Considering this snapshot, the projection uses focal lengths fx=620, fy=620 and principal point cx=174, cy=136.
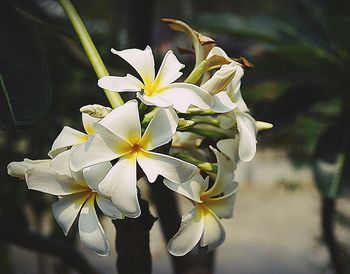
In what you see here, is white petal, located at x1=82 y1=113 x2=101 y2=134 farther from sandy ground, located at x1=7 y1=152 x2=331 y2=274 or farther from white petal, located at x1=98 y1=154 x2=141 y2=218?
sandy ground, located at x1=7 y1=152 x2=331 y2=274

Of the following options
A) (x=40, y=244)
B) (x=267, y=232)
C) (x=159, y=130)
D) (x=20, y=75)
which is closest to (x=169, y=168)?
(x=159, y=130)

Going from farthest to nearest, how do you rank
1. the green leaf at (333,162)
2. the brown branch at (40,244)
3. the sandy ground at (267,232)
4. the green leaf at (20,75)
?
1. the sandy ground at (267,232)
2. the green leaf at (333,162)
3. the brown branch at (40,244)
4. the green leaf at (20,75)

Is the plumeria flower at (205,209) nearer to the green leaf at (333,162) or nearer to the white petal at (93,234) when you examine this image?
the white petal at (93,234)

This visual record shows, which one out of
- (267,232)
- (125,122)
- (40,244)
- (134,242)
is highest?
(125,122)

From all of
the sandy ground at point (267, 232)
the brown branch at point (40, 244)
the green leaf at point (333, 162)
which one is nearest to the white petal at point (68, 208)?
the brown branch at point (40, 244)

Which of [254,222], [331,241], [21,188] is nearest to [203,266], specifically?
[331,241]

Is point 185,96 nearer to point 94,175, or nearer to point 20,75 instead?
point 94,175

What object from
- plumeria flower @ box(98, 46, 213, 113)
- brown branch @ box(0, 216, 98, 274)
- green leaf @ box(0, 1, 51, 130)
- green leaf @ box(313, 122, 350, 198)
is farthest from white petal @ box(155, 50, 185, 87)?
green leaf @ box(313, 122, 350, 198)
